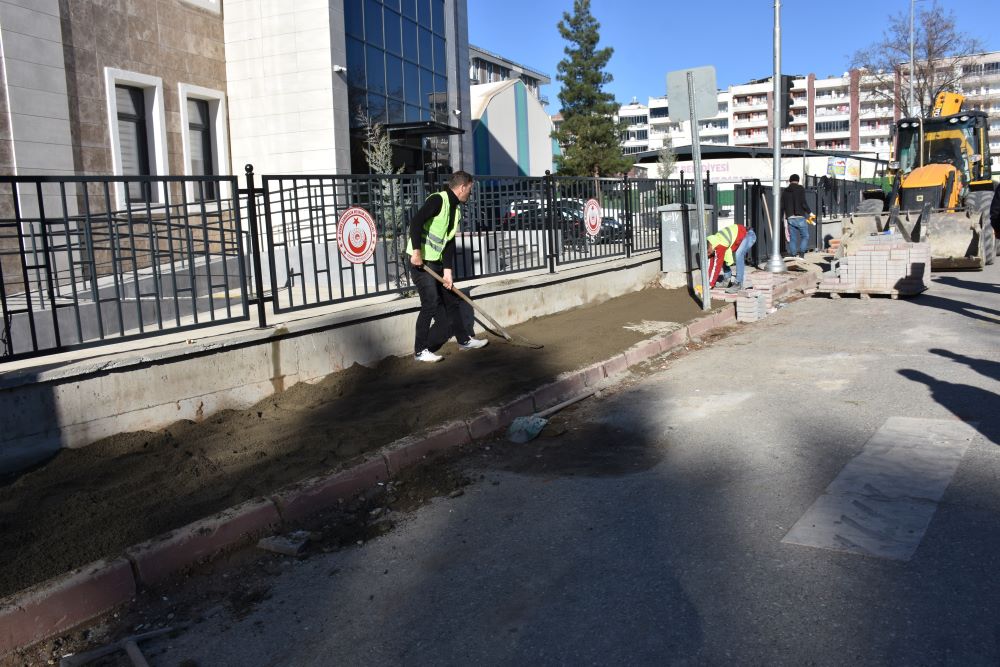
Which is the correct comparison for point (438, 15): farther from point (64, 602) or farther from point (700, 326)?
point (64, 602)

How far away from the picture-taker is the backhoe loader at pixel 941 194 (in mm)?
16578

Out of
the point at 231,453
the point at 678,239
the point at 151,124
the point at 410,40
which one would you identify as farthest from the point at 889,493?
the point at 410,40

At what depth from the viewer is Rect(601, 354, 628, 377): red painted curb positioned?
787cm

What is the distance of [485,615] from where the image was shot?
10.8ft

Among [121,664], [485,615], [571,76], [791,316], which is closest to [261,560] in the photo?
[121,664]

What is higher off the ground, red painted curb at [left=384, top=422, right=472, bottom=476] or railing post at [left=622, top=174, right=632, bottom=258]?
railing post at [left=622, top=174, right=632, bottom=258]

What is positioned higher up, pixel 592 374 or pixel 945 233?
pixel 945 233

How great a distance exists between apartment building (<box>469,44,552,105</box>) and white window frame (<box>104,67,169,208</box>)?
55.9 meters

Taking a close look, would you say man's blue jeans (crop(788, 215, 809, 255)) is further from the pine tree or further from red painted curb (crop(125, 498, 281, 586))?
the pine tree

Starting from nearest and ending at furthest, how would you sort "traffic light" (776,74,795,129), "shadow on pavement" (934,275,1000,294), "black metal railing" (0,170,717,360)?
"black metal railing" (0,170,717,360) → "shadow on pavement" (934,275,1000,294) → "traffic light" (776,74,795,129)

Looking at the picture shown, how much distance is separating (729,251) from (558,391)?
6.67m

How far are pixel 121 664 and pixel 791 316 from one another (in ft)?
33.4

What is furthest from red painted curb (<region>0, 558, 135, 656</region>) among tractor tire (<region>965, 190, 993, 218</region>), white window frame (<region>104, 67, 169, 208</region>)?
tractor tire (<region>965, 190, 993, 218</region>)

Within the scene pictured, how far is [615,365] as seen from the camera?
805 cm
